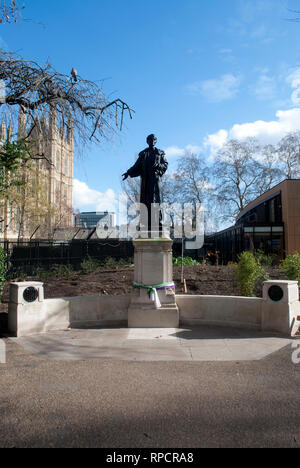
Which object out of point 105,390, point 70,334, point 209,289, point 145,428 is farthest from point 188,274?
point 145,428

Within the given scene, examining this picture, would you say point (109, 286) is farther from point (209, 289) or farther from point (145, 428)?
point (145, 428)

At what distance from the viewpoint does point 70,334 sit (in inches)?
254

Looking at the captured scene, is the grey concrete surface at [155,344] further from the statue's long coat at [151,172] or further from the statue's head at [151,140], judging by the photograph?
the statue's head at [151,140]

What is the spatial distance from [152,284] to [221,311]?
1584mm

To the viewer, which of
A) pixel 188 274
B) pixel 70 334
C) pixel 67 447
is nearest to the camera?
pixel 67 447

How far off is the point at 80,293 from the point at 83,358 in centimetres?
436

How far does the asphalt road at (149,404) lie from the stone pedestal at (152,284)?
7.08 feet

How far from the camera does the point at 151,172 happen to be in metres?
7.64

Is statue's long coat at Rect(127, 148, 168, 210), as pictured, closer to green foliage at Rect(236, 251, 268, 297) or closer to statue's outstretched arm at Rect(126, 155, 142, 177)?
statue's outstretched arm at Rect(126, 155, 142, 177)

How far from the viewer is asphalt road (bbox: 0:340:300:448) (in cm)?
276

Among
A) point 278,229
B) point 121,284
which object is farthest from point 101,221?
point 121,284

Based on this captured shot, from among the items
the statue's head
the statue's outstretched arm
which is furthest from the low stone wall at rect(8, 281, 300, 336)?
the statue's head

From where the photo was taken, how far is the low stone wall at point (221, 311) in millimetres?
6680

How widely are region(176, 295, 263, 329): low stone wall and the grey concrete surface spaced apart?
267 mm
